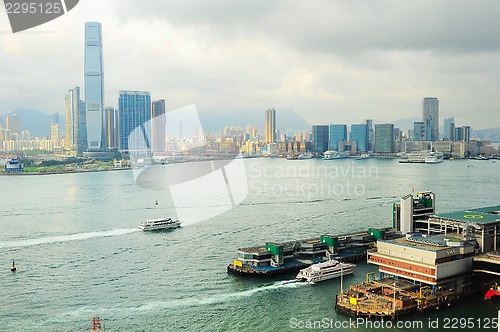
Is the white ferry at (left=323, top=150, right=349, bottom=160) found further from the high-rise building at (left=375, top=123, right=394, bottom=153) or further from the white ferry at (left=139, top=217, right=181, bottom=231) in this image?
the white ferry at (left=139, top=217, right=181, bottom=231)

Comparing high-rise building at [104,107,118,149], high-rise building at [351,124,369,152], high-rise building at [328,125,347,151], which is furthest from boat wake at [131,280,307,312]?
high-rise building at [328,125,347,151]

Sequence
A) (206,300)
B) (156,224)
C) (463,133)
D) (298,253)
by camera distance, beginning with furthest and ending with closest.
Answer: (463,133)
(156,224)
(298,253)
(206,300)

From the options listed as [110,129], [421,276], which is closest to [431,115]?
[110,129]

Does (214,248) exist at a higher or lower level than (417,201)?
lower

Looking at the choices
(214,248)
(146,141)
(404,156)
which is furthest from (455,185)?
(404,156)

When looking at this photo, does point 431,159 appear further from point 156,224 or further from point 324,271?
point 324,271

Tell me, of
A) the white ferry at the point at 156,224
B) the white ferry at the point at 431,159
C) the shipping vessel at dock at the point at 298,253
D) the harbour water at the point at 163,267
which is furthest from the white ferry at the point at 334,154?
the shipping vessel at dock at the point at 298,253

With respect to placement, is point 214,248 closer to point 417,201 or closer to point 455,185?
point 417,201
